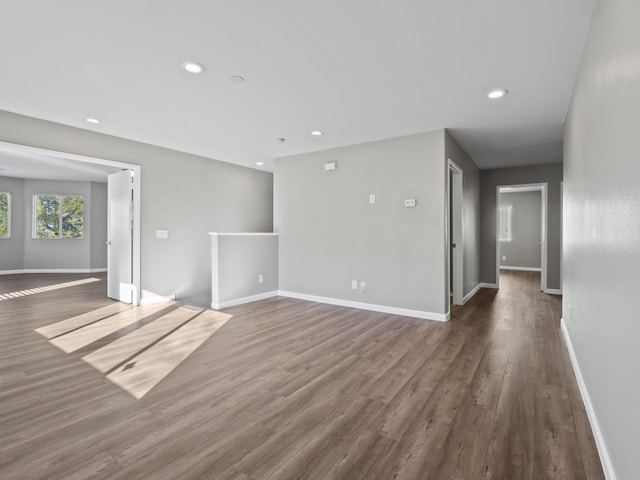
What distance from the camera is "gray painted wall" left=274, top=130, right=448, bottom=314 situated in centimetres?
427

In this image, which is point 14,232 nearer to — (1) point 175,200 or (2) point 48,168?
(2) point 48,168

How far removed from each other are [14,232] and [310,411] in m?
10.4

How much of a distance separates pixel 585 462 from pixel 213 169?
611 centimetres

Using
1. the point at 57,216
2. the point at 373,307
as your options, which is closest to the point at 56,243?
the point at 57,216

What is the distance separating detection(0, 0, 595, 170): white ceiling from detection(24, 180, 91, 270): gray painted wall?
19.4 ft

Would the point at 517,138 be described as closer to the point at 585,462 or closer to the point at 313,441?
the point at 585,462

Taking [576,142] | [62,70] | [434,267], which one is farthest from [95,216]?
[576,142]

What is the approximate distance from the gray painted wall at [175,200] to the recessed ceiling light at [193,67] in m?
2.58

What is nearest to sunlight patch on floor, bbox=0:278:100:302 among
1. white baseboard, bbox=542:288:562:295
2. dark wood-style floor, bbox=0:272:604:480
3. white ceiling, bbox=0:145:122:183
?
white ceiling, bbox=0:145:122:183

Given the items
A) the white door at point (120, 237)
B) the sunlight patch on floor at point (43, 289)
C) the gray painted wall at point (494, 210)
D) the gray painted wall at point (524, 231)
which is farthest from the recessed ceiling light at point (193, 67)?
the gray painted wall at point (524, 231)

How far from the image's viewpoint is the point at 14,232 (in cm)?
856

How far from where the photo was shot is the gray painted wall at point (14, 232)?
27.5 ft

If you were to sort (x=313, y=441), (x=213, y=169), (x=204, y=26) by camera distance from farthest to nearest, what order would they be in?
1. (x=213, y=169)
2. (x=204, y=26)
3. (x=313, y=441)

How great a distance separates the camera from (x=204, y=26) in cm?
216
